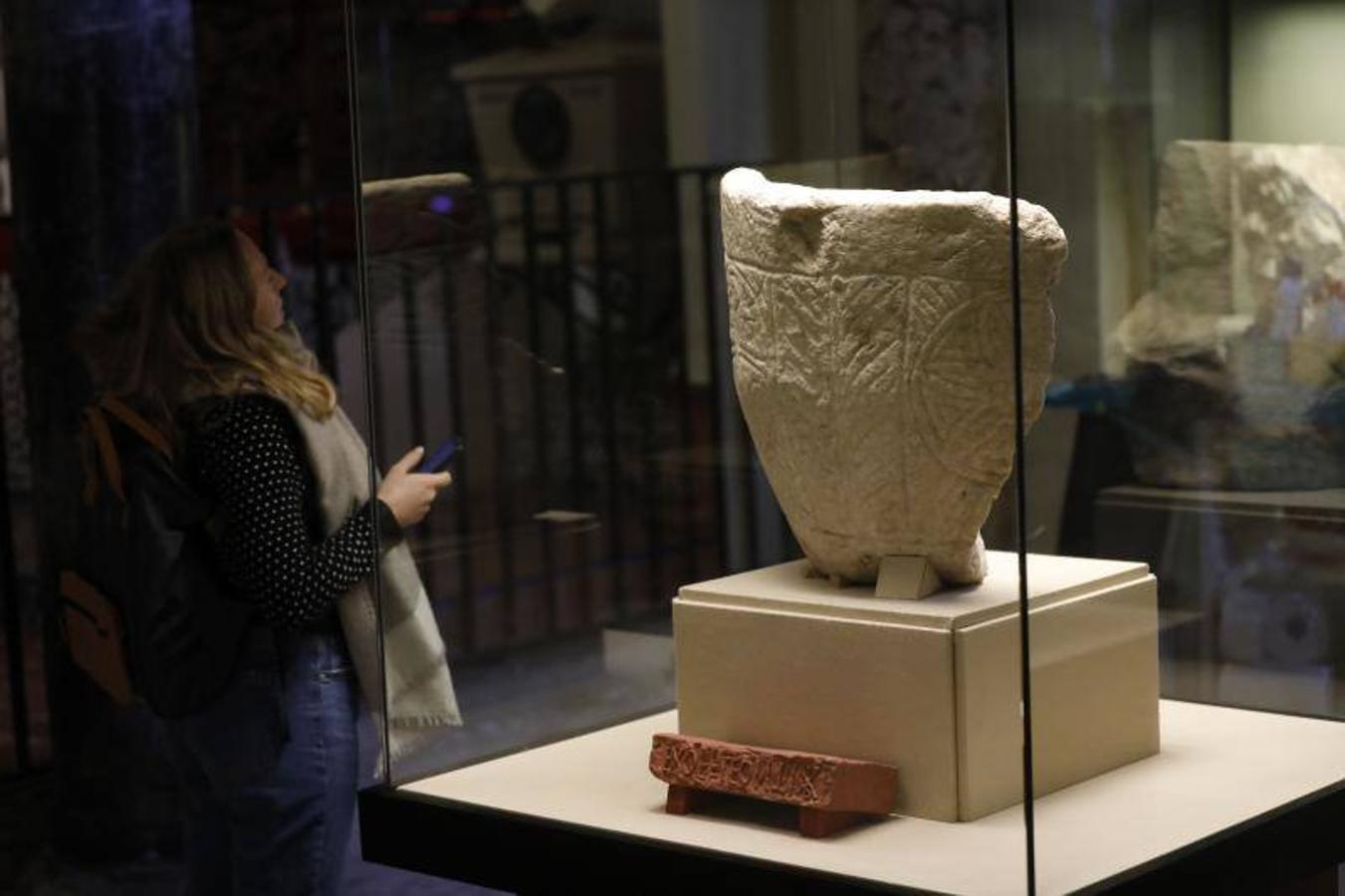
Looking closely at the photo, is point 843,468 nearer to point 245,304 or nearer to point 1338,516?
point 1338,516

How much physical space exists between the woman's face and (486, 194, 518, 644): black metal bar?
0.30 meters

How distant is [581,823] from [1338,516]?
1142mm

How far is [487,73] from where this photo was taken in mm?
3510

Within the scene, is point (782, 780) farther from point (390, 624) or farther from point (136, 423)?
point (136, 423)

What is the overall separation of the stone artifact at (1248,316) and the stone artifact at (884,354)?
1.84 feet

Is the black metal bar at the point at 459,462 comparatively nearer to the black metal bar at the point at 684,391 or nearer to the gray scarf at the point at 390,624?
the gray scarf at the point at 390,624

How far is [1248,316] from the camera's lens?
2.94m

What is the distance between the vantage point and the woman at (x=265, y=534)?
10.2ft

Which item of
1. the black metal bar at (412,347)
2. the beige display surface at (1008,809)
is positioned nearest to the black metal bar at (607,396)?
the black metal bar at (412,347)

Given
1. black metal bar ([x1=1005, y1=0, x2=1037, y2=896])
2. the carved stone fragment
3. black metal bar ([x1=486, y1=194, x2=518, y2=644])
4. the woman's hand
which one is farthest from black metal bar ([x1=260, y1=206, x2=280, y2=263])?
black metal bar ([x1=1005, y1=0, x2=1037, y2=896])

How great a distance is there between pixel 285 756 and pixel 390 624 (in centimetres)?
42

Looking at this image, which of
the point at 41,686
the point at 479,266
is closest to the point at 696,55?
the point at 479,266

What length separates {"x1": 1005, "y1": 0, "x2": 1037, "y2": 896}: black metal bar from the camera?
2.15 metres

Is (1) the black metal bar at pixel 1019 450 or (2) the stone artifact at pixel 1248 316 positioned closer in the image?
(1) the black metal bar at pixel 1019 450
